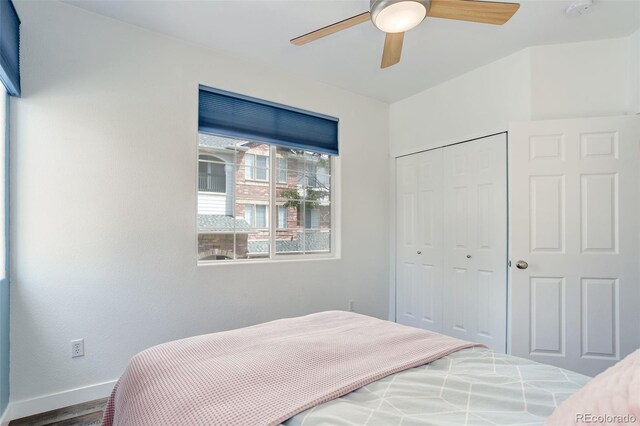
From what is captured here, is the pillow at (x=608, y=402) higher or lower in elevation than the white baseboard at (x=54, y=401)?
higher

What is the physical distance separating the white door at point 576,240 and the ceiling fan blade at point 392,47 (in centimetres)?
120

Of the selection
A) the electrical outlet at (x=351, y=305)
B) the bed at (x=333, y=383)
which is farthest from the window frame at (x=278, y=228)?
the bed at (x=333, y=383)

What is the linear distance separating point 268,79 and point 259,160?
2.37 ft

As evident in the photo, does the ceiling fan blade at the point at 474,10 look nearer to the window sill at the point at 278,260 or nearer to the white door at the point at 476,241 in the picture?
the white door at the point at 476,241

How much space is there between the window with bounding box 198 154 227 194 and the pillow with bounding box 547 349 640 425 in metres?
2.50

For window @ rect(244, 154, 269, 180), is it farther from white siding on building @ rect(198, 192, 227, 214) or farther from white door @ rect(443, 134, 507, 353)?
white door @ rect(443, 134, 507, 353)

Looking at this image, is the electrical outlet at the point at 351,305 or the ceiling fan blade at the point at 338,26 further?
the electrical outlet at the point at 351,305

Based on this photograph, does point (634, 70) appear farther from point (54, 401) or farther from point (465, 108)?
point (54, 401)

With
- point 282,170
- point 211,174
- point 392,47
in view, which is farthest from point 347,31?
point 211,174

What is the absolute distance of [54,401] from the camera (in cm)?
198

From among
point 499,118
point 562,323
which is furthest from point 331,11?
point 562,323

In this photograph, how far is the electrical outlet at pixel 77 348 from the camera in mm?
2047

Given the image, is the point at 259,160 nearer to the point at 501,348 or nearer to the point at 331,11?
the point at 331,11

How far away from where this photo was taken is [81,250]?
209cm
